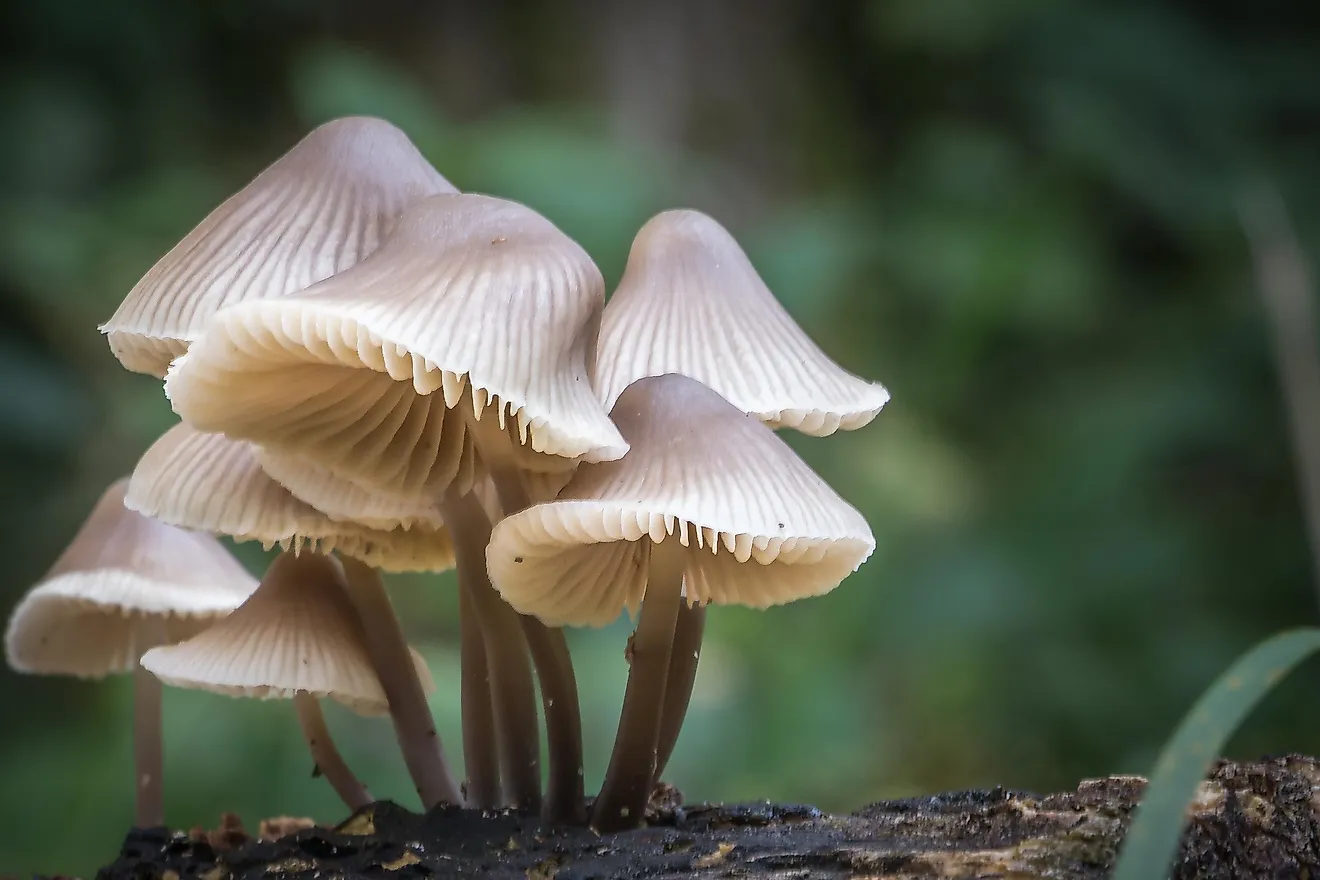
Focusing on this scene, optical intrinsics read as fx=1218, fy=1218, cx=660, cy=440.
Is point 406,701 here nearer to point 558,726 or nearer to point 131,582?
point 558,726

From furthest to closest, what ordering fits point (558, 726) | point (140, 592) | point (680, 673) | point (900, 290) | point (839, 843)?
point (900, 290)
point (140, 592)
point (680, 673)
point (558, 726)
point (839, 843)

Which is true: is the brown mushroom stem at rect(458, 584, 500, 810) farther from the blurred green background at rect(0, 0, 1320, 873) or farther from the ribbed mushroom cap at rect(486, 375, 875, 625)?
the blurred green background at rect(0, 0, 1320, 873)

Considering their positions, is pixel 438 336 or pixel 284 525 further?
pixel 284 525

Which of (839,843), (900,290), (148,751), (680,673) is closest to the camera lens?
(839,843)

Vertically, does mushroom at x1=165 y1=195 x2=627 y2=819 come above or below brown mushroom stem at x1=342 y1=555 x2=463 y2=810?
above

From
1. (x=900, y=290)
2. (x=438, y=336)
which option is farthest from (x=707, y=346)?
(x=900, y=290)

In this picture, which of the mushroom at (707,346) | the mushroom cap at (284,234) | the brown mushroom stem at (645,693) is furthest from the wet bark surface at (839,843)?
the mushroom cap at (284,234)

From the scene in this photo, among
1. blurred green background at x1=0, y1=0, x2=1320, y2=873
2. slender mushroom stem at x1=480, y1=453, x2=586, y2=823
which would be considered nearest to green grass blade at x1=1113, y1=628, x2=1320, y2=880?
slender mushroom stem at x1=480, y1=453, x2=586, y2=823
